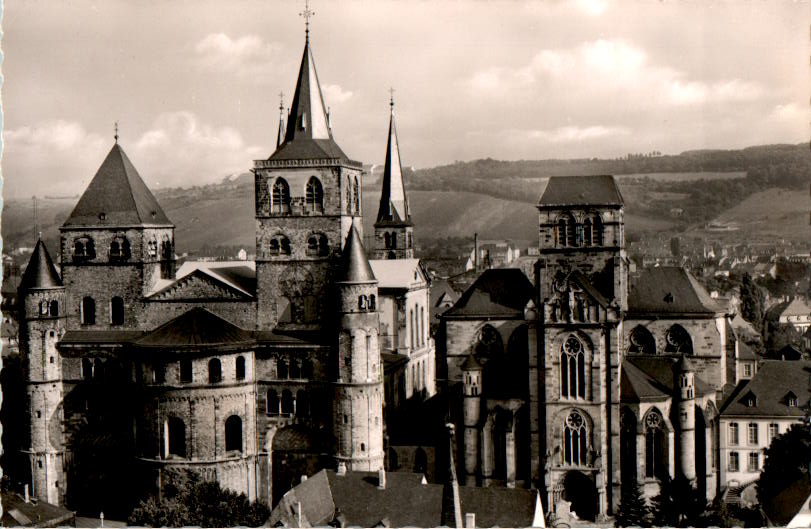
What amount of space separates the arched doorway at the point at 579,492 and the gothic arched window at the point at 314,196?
2021 cm

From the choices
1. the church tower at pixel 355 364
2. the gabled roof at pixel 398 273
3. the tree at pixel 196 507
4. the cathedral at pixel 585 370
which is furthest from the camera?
the gabled roof at pixel 398 273

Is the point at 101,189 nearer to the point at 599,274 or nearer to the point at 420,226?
the point at 599,274

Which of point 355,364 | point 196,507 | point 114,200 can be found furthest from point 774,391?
point 114,200

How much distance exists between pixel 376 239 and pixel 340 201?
31.5 meters

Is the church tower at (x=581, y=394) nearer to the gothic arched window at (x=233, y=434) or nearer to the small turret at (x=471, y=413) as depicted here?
the small turret at (x=471, y=413)

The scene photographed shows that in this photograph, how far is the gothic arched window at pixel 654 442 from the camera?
52.2 meters

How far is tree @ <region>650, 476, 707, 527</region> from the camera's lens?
43562 millimetres

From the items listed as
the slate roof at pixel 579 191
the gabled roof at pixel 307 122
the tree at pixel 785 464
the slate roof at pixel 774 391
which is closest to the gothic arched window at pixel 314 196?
the gabled roof at pixel 307 122

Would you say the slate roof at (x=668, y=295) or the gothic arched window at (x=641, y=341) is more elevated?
the slate roof at (x=668, y=295)

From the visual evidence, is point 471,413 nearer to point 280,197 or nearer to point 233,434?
point 233,434

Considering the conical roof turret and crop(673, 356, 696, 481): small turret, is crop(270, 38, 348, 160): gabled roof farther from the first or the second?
crop(673, 356, 696, 481): small turret

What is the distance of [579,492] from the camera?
173 ft

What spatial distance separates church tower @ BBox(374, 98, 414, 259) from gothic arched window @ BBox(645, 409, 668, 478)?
115 ft

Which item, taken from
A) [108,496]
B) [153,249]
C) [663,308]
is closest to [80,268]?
[153,249]
